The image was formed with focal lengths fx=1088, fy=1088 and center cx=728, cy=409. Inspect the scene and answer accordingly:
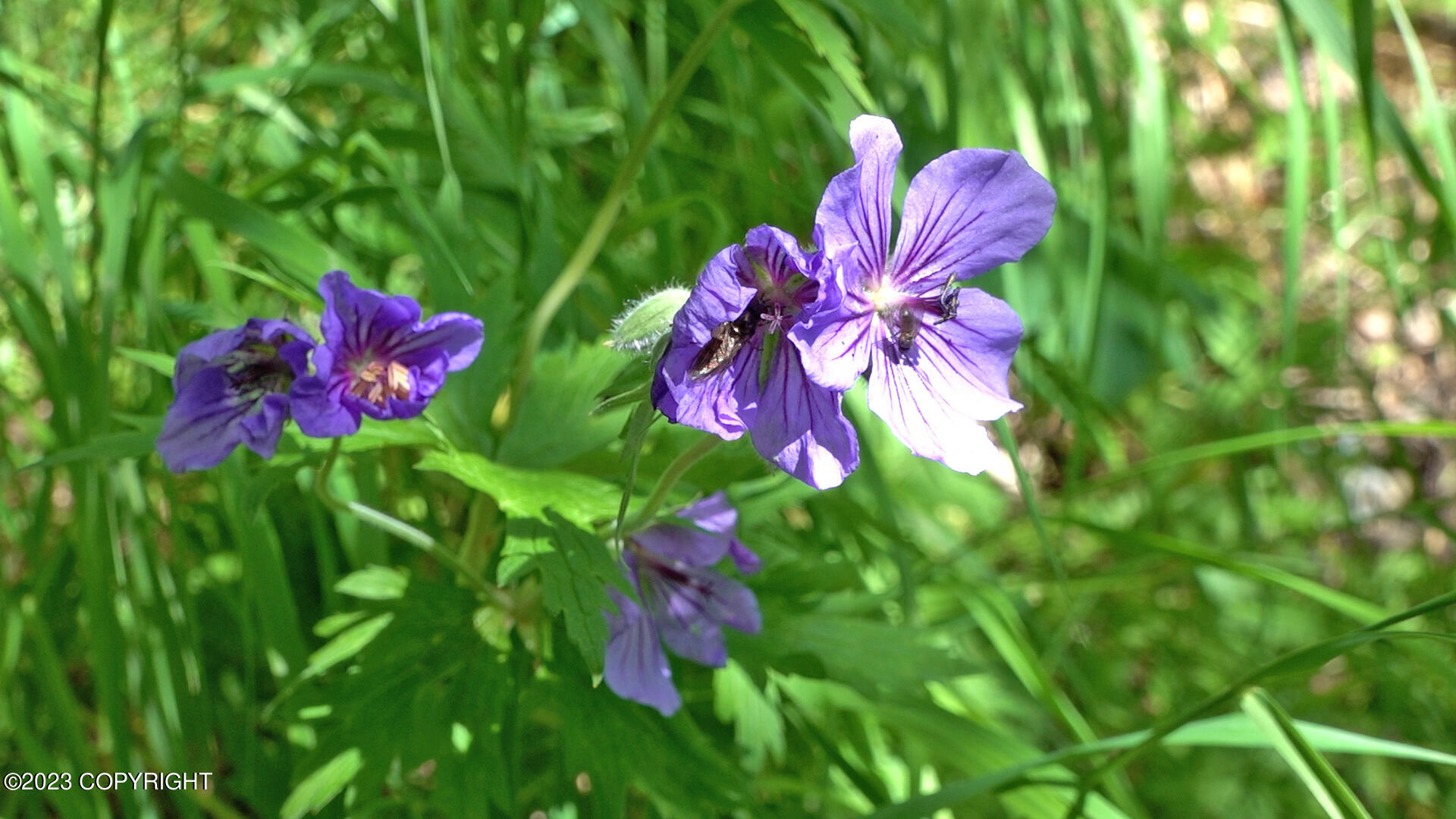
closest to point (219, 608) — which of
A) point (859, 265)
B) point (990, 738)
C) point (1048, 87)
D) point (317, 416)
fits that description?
point (317, 416)

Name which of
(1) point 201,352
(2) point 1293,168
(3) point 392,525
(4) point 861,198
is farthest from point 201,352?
(2) point 1293,168

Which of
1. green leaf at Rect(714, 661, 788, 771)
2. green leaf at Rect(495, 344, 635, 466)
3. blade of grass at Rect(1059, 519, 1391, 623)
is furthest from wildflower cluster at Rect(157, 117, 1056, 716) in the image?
blade of grass at Rect(1059, 519, 1391, 623)

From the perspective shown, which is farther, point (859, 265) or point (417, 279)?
point (417, 279)

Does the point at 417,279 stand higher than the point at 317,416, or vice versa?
the point at 417,279

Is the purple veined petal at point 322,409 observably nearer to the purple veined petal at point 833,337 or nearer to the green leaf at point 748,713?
the purple veined petal at point 833,337

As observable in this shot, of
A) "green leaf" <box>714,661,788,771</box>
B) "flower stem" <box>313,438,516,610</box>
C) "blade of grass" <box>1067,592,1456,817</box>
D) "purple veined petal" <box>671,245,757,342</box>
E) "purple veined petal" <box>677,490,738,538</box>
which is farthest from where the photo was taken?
"green leaf" <box>714,661,788,771</box>

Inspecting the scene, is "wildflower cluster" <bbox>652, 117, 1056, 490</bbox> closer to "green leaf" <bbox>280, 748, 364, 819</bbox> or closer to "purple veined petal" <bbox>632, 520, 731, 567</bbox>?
"purple veined petal" <bbox>632, 520, 731, 567</bbox>

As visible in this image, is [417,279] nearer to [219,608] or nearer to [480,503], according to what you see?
[219,608]
